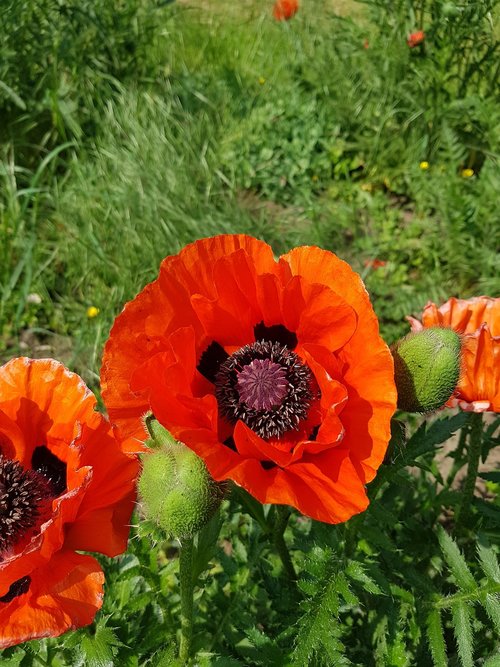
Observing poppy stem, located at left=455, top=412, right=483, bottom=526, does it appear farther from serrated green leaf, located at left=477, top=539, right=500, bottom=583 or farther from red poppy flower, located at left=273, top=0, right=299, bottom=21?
red poppy flower, located at left=273, top=0, right=299, bottom=21

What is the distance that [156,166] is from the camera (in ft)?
14.9

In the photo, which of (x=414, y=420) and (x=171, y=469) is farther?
(x=414, y=420)

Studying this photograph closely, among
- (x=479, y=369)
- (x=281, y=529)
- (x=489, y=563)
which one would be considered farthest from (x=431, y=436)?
(x=281, y=529)

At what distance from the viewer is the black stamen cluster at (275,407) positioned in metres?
1.36

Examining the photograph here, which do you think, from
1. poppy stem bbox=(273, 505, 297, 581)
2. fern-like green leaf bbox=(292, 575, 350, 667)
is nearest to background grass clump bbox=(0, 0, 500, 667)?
poppy stem bbox=(273, 505, 297, 581)

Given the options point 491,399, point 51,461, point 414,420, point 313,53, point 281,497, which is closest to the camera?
point 281,497

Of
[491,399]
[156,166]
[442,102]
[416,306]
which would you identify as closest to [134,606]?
[491,399]

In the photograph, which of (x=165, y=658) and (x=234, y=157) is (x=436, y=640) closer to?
(x=165, y=658)

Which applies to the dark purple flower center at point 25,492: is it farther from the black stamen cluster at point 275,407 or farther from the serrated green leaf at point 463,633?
the serrated green leaf at point 463,633

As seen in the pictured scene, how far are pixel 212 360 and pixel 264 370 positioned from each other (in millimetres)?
135

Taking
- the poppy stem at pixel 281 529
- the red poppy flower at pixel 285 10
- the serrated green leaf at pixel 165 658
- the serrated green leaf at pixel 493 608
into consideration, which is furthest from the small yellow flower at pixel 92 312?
the red poppy flower at pixel 285 10

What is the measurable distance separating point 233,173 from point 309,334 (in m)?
3.51

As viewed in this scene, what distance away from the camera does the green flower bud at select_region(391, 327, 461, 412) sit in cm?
125

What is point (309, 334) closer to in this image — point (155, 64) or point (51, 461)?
point (51, 461)
